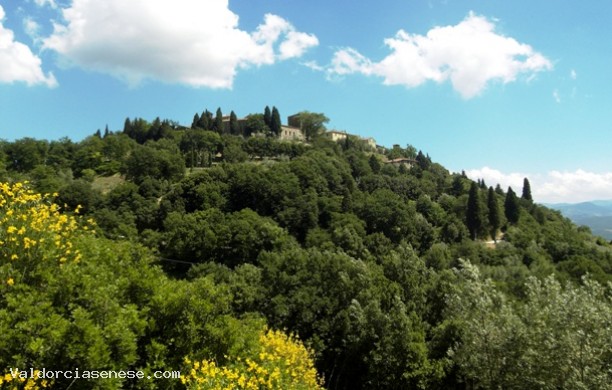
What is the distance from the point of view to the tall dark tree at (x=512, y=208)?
365ft

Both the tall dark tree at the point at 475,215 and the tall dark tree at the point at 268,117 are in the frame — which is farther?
the tall dark tree at the point at 268,117

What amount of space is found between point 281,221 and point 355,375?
62.6m

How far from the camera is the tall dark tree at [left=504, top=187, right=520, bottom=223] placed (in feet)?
365

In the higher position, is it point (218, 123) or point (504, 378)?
point (218, 123)

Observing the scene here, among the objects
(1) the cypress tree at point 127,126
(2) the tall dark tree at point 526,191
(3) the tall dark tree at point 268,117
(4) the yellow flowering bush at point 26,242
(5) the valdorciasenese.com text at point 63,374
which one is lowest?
(5) the valdorciasenese.com text at point 63,374

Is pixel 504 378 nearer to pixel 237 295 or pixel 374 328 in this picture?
pixel 374 328

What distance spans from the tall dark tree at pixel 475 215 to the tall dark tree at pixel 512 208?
13283mm

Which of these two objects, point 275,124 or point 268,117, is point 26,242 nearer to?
point 275,124

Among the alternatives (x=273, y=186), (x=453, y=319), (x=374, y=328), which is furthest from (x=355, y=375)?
(x=273, y=186)

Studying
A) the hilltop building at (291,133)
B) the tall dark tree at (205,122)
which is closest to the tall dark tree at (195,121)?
the tall dark tree at (205,122)

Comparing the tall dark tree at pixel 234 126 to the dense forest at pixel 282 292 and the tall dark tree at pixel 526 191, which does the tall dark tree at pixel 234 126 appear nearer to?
the dense forest at pixel 282 292

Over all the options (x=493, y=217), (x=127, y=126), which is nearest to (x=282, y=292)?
(x=493, y=217)

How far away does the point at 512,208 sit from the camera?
112 meters

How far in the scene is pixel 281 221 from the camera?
9169 centimetres
